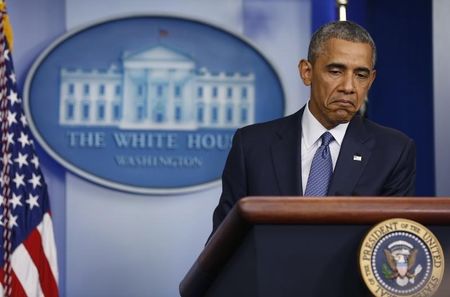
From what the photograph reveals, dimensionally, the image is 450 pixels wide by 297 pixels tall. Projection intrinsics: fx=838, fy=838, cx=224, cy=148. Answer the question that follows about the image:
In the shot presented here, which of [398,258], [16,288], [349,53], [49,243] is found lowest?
[16,288]

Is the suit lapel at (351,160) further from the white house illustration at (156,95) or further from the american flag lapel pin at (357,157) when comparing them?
the white house illustration at (156,95)

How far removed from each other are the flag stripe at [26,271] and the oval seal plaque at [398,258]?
2008mm

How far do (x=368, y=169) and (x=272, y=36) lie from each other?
5.32 feet

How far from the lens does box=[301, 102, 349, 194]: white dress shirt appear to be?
2.05 metres

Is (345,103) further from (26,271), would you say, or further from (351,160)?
(26,271)

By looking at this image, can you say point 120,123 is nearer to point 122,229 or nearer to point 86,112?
point 86,112

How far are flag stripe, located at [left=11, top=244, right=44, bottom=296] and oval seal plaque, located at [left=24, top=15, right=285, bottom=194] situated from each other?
414mm

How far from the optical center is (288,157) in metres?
2.07

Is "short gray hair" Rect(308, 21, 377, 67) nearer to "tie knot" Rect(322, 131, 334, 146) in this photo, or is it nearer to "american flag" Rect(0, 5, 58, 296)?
"tie knot" Rect(322, 131, 334, 146)

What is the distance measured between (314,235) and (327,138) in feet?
2.42

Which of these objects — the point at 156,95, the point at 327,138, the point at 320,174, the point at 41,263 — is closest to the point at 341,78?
the point at 327,138

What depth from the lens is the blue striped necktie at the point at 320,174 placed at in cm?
196

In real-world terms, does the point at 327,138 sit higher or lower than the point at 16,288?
higher

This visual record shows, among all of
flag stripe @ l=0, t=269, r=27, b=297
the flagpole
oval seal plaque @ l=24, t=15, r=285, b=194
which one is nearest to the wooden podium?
the flagpole
